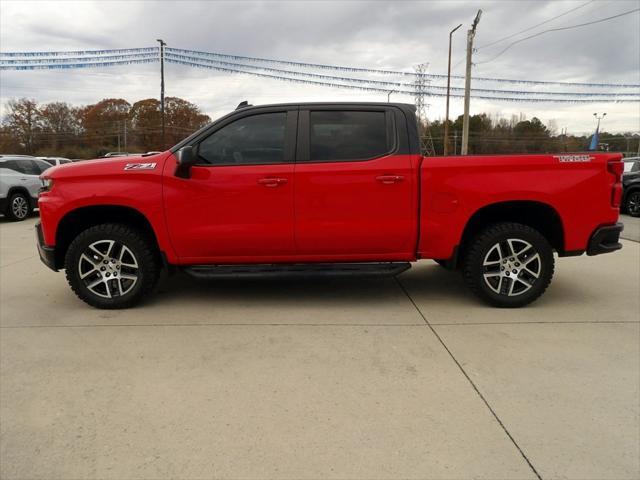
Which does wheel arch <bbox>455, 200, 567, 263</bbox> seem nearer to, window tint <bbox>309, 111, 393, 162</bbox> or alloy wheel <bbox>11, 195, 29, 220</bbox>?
window tint <bbox>309, 111, 393, 162</bbox>

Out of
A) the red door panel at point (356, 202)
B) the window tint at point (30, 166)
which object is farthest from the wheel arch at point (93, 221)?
the window tint at point (30, 166)

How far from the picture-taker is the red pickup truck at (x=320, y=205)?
4.36m

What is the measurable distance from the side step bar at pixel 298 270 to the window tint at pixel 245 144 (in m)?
0.99

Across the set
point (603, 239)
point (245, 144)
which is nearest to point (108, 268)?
point (245, 144)

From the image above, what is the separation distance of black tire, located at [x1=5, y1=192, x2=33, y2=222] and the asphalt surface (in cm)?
866

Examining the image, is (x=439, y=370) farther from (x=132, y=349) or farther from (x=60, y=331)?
(x=60, y=331)

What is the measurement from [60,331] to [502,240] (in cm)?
403

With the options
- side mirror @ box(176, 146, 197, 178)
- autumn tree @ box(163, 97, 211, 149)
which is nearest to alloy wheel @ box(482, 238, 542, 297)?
side mirror @ box(176, 146, 197, 178)

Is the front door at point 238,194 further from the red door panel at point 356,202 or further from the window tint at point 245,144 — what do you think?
the red door panel at point 356,202

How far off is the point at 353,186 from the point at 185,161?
4.95ft

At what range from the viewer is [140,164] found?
14.5 ft

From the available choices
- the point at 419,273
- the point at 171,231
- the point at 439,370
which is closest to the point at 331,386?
the point at 439,370

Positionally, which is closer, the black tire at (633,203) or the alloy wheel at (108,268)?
the alloy wheel at (108,268)

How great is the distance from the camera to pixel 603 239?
448 centimetres
